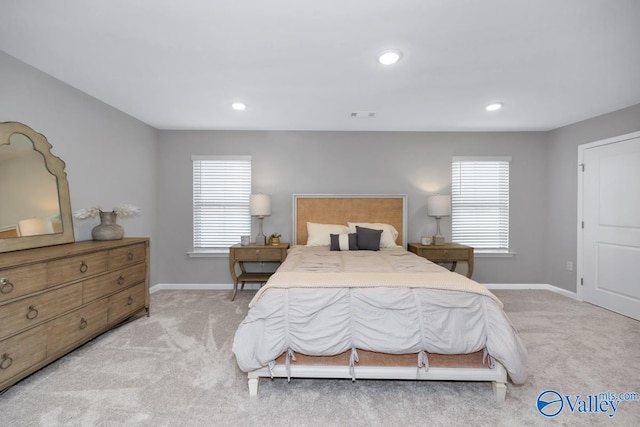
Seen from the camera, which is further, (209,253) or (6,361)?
(209,253)

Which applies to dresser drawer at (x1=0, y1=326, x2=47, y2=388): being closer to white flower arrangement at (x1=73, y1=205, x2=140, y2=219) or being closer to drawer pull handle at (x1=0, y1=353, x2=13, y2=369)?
drawer pull handle at (x1=0, y1=353, x2=13, y2=369)

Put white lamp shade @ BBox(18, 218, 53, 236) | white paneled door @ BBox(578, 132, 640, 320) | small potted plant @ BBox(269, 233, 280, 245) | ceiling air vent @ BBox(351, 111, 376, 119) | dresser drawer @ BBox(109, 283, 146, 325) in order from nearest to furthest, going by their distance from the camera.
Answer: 1. white lamp shade @ BBox(18, 218, 53, 236)
2. dresser drawer @ BBox(109, 283, 146, 325)
3. white paneled door @ BBox(578, 132, 640, 320)
4. ceiling air vent @ BBox(351, 111, 376, 119)
5. small potted plant @ BBox(269, 233, 280, 245)

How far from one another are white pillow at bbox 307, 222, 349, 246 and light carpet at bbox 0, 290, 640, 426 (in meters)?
1.65

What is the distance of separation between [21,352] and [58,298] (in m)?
0.38

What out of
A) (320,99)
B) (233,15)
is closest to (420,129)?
(320,99)

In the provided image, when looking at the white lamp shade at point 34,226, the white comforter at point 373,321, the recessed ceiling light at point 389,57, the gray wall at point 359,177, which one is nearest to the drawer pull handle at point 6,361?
the white lamp shade at point 34,226

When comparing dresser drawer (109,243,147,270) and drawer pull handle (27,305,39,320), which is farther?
dresser drawer (109,243,147,270)

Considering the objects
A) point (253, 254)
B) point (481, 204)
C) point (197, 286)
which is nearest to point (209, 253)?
point (197, 286)

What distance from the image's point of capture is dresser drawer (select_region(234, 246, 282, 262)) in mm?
3785

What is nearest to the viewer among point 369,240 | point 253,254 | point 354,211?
point 369,240

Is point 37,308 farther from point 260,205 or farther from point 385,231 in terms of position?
point 385,231

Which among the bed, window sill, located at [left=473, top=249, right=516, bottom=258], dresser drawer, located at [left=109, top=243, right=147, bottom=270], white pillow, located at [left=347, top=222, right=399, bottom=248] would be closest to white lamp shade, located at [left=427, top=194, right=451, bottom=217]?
white pillow, located at [left=347, top=222, right=399, bottom=248]

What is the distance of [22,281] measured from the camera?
1.85m

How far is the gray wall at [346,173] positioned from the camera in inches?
169
